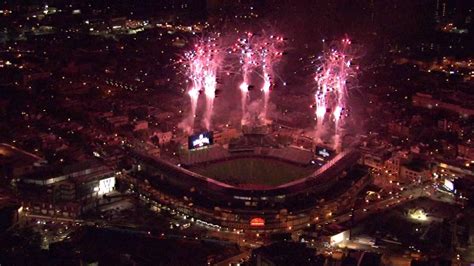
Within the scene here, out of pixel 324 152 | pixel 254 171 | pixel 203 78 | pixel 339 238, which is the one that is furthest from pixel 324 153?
pixel 203 78

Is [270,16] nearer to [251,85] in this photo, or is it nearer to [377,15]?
[377,15]

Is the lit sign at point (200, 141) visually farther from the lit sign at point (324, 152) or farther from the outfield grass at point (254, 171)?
the lit sign at point (324, 152)

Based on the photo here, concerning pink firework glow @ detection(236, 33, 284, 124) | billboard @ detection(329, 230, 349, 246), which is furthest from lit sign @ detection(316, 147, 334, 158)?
pink firework glow @ detection(236, 33, 284, 124)

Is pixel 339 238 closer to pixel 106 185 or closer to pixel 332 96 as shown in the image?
pixel 106 185

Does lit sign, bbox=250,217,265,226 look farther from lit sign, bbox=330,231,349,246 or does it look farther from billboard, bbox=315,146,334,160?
billboard, bbox=315,146,334,160

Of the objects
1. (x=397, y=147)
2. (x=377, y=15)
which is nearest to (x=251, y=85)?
(x=397, y=147)
